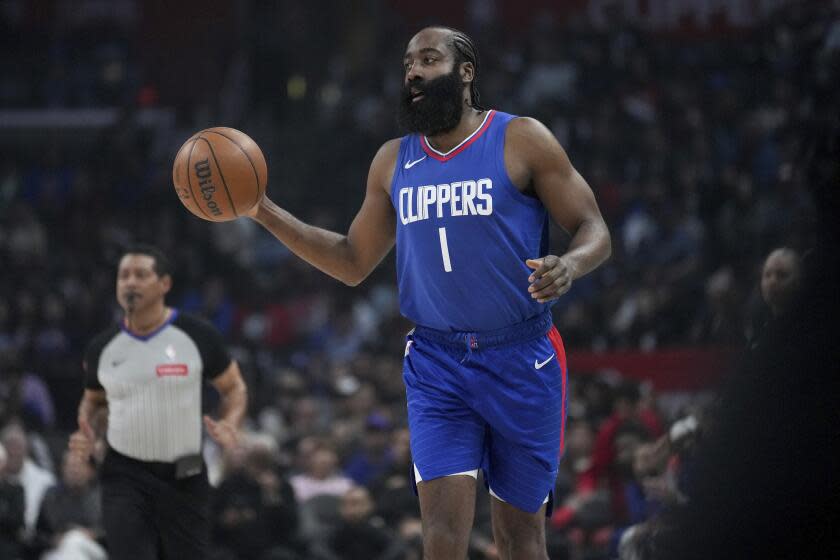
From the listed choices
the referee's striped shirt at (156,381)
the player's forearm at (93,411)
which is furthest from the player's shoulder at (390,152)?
the player's forearm at (93,411)

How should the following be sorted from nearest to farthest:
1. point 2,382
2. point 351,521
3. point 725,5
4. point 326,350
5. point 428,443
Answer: point 428,443
point 351,521
point 2,382
point 326,350
point 725,5

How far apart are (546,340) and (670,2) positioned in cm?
1451

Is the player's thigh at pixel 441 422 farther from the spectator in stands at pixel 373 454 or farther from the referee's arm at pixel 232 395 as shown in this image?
the spectator in stands at pixel 373 454

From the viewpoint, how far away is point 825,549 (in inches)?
90.9

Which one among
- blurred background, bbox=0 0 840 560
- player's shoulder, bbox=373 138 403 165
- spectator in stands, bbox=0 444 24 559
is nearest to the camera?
player's shoulder, bbox=373 138 403 165

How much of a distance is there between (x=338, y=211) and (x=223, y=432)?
11470 millimetres

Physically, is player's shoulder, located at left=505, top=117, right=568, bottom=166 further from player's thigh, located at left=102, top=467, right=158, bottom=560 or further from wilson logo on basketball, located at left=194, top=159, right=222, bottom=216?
player's thigh, located at left=102, top=467, right=158, bottom=560

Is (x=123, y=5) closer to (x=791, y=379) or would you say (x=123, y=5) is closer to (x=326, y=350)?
(x=326, y=350)

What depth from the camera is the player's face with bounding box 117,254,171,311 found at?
694cm

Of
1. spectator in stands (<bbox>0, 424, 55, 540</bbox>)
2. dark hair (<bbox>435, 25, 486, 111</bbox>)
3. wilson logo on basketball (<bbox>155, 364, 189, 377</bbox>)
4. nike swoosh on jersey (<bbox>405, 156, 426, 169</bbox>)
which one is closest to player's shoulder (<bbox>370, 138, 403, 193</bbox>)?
nike swoosh on jersey (<bbox>405, 156, 426, 169</bbox>)

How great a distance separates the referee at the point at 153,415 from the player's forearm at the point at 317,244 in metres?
1.77

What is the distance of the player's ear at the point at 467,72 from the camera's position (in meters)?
5.01

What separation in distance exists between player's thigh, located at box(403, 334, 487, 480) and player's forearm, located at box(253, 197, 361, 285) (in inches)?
23.9

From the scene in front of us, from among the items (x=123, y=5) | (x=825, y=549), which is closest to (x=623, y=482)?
(x=825, y=549)
